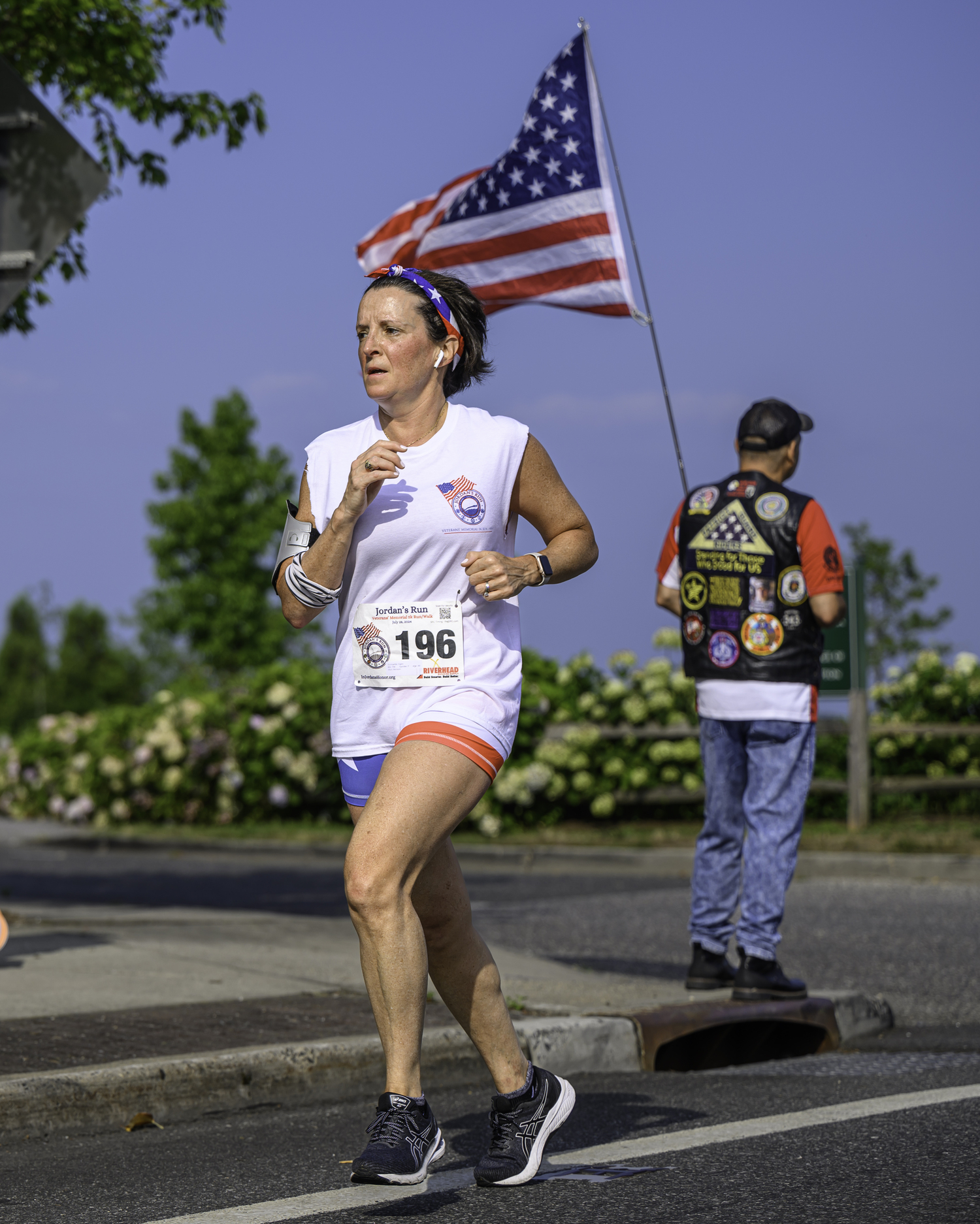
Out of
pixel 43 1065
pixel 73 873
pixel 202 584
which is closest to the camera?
pixel 43 1065

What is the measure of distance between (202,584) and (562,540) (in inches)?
1492

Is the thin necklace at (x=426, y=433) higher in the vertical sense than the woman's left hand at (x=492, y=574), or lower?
higher

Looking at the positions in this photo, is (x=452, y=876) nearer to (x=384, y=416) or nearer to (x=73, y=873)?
(x=384, y=416)

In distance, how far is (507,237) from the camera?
839cm

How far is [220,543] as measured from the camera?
4144 cm

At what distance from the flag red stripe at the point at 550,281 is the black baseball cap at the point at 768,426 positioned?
214 centimetres

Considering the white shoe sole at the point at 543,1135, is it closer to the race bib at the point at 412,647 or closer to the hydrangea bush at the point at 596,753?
the race bib at the point at 412,647

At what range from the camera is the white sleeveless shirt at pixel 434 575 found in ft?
11.1

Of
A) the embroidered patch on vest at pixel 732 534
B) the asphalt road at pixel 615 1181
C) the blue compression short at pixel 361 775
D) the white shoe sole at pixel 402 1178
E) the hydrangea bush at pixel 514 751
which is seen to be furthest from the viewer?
the hydrangea bush at pixel 514 751

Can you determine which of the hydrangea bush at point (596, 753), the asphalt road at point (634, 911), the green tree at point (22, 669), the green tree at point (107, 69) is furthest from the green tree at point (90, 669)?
the green tree at point (107, 69)

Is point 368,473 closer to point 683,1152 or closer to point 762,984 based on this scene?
point 683,1152

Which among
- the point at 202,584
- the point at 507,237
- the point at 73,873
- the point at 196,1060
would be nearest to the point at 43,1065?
the point at 196,1060

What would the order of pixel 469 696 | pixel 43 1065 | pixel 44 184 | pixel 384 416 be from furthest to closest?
pixel 44 184, pixel 43 1065, pixel 384 416, pixel 469 696

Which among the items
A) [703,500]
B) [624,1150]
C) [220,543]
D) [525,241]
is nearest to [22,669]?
[220,543]
